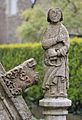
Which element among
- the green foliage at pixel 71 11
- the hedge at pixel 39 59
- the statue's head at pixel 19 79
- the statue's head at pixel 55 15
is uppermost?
the statue's head at pixel 55 15

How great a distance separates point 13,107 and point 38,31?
64.2 ft

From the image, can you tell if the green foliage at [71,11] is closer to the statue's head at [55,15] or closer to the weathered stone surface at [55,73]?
the statue's head at [55,15]

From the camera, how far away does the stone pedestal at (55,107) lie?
7159 mm

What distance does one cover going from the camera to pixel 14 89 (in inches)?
282

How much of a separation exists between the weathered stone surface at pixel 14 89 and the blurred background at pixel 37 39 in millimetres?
1801

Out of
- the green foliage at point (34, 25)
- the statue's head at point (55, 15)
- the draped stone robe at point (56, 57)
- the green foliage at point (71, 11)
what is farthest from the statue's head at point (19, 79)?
the green foliage at point (34, 25)

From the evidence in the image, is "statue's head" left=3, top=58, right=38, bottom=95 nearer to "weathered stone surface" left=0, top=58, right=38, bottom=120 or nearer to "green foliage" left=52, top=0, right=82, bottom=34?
"weathered stone surface" left=0, top=58, right=38, bottom=120

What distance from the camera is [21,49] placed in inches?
792

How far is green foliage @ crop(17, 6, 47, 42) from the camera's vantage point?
84.8ft

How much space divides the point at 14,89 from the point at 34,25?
19.7 meters

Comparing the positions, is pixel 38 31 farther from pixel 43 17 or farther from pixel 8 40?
pixel 8 40

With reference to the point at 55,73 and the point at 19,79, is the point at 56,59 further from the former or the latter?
the point at 19,79

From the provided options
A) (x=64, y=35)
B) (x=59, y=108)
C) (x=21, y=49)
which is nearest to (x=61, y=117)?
(x=59, y=108)

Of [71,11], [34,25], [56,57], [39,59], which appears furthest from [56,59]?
[34,25]
